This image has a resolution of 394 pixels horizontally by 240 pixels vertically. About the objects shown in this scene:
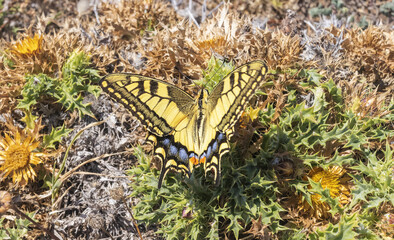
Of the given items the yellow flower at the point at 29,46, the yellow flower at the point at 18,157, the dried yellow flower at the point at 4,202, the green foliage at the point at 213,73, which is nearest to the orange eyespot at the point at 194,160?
the green foliage at the point at 213,73

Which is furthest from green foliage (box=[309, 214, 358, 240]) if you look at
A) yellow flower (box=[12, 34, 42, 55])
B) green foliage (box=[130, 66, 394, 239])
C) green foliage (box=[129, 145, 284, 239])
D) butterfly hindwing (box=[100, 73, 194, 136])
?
yellow flower (box=[12, 34, 42, 55])

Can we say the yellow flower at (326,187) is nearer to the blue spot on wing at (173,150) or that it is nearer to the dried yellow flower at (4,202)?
Answer: the blue spot on wing at (173,150)

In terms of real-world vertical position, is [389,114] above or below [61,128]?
above

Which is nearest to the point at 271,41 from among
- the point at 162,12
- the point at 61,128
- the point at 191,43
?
the point at 191,43

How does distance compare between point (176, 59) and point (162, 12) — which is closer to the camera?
point (176, 59)

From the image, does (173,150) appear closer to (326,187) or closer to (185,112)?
(185,112)

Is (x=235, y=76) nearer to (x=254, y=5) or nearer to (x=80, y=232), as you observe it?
(x=80, y=232)

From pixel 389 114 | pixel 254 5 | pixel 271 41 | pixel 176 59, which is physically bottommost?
pixel 389 114
